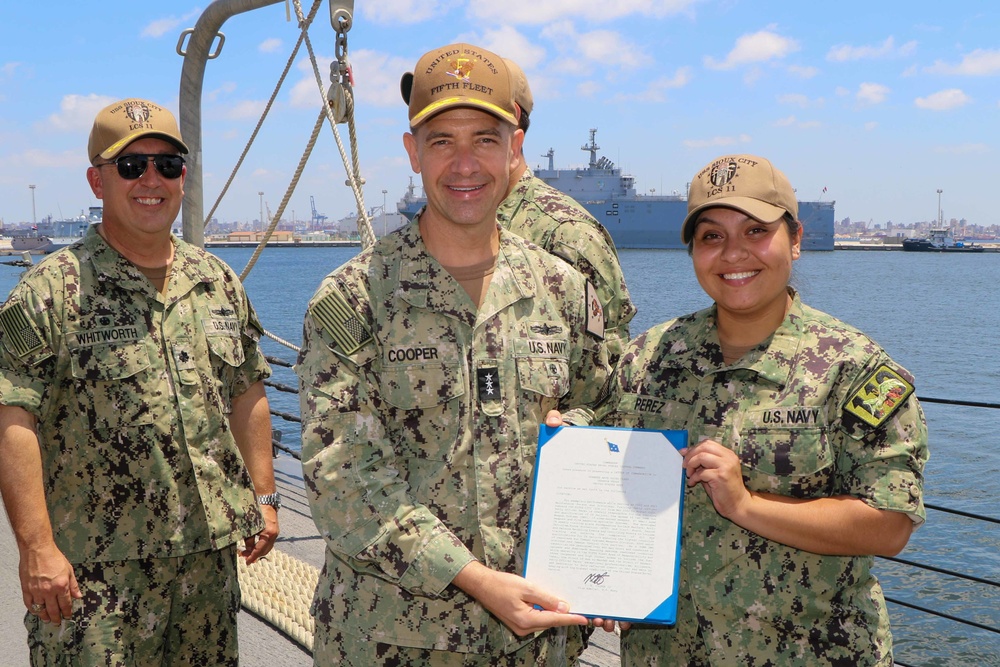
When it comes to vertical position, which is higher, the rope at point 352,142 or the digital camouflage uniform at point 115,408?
the rope at point 352,142

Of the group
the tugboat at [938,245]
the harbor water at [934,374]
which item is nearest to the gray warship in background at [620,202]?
the harbor water at [934,374]

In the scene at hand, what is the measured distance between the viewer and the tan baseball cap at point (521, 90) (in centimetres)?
279

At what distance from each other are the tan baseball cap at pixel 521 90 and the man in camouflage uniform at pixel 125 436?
43.5 inches

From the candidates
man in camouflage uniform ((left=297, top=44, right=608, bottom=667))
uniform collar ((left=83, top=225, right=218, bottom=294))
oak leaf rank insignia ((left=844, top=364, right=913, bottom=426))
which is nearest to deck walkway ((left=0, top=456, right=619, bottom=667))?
man in camouflage uniform ((left=297, top=44, right=608, bottom=667))

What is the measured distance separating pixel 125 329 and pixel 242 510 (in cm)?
69

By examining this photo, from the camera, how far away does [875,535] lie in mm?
1786

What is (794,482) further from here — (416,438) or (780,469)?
(416,438)

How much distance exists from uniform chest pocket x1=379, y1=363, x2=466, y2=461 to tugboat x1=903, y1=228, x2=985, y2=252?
129 metres

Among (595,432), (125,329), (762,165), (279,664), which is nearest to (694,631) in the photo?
(595,432)

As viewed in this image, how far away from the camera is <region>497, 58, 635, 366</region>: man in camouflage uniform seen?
9.12 feet

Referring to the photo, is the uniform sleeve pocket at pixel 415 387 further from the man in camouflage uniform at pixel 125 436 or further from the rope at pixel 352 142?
the rope at pixel 352 142

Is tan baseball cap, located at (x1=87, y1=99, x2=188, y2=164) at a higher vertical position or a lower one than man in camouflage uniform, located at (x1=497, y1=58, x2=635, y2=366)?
higher

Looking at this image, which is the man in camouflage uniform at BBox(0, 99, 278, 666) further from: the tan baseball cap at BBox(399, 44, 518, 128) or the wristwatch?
the tan baseball cap at BBox(399, 44, 518, 128)

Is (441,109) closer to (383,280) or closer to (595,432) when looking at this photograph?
(383,280)
